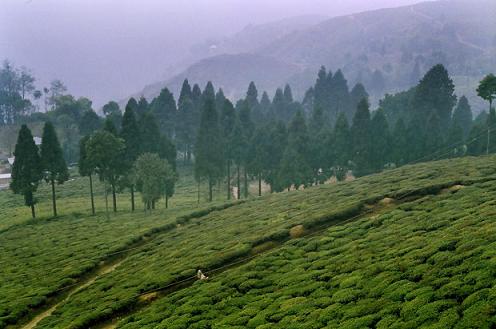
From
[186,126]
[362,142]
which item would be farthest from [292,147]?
[186,126]

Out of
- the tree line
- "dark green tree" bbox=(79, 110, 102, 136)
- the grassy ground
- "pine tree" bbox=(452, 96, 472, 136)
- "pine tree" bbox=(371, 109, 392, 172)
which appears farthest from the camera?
"dark green tree" bbox=(79, 110, 102, 136)

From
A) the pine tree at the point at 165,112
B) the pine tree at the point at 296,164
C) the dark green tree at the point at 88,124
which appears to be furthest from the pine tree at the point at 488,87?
the dark green tree at the point at 88,124

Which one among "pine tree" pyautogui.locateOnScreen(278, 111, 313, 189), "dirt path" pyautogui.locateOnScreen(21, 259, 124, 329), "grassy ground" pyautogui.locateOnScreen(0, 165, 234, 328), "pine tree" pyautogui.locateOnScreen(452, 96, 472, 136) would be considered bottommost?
"dirt path" pyautogui.locateOnScreen(21, 259, 124, 329)

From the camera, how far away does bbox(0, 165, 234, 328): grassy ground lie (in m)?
32.2

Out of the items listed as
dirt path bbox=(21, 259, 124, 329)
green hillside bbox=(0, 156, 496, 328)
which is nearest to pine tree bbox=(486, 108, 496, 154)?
green hillside bbox=(0, 156, 496, 328)

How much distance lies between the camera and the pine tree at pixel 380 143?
221 feet

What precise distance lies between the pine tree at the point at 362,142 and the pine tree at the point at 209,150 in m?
20.9

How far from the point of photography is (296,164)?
66688mm

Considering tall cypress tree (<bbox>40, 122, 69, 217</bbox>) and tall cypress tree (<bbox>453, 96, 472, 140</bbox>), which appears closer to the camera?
tall cypress tree (<bbox>40, 122, 69, 217</bbox>)

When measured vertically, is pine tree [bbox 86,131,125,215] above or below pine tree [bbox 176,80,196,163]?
below

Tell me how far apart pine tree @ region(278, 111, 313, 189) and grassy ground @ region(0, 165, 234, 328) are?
1463cm

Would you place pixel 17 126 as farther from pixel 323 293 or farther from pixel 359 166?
pixel 323 293

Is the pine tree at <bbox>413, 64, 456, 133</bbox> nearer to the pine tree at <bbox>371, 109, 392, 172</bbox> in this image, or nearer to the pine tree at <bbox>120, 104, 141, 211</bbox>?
the pine tree at <bbox>371, 109, 392, 172</bbox>

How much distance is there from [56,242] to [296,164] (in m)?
34.7
